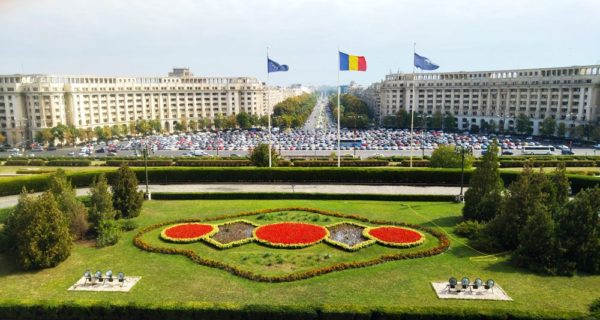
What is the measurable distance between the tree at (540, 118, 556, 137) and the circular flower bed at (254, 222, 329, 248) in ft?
308

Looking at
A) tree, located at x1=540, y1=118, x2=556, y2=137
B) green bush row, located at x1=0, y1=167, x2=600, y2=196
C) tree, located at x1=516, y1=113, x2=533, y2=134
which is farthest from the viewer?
tree, located at x1=516, y1=113, x2=533, y2=134

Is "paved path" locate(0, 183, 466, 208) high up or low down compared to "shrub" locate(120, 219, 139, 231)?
up

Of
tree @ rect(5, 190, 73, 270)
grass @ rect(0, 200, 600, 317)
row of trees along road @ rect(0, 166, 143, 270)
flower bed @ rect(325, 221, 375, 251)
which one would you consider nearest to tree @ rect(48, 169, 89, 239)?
Answer: row of trees along road @ rect(0, 166, 143, 270)

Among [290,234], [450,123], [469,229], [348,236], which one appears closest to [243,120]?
[450,123]

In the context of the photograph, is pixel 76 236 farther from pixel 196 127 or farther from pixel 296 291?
pixel 196 127

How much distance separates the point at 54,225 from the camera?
76.5 ft

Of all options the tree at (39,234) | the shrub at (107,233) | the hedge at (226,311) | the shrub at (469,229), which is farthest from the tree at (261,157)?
the hedge at (226,311)

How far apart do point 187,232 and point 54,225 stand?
294 inches

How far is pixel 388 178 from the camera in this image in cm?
4338

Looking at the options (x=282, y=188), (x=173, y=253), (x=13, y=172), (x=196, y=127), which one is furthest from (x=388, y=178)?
(x=196, y=127)

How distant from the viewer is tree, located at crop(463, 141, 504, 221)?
2925 cm

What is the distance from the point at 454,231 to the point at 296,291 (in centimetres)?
1281

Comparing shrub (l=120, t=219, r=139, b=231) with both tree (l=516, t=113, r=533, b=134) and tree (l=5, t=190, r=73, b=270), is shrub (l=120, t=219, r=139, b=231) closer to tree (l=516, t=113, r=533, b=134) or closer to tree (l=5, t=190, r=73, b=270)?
tree (l=5, t=190, r=73, b=270)

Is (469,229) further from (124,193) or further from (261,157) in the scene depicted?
(261,157)
